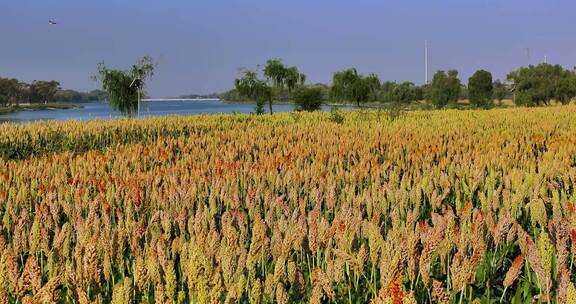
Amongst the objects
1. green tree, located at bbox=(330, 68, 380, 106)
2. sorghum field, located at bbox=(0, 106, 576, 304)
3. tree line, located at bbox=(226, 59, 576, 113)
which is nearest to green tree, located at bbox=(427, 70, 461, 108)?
tree line, located at bbox=(226, 59, 576, 113)

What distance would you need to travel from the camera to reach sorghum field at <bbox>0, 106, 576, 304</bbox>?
188 centimetres

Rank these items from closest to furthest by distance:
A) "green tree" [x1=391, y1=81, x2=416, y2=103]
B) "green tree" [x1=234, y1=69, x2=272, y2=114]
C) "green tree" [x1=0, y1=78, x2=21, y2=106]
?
"green tree" [x1=234, y1=69, x2=272, y2=114]
"green tree" [x1=391, y1=81, x2=416, y2=103]
"green tree" [x1=0, y1=78, x2=21, y2=106]

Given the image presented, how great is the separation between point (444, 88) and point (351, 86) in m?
27.5

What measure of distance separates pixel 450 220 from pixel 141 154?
5.41 metres

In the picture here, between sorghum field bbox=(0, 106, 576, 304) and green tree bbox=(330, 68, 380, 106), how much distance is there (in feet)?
191

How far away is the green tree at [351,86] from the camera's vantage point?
212 feet

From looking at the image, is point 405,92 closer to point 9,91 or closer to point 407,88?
point 407,88

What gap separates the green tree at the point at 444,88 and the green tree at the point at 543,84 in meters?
8.43

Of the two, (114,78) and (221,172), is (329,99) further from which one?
(221,172)

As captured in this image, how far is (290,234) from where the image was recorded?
238 centimetres

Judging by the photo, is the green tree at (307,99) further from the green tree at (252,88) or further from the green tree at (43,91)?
the green tree at (43,91)

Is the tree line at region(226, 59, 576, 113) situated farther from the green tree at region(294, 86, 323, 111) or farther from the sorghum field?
the sorghum field

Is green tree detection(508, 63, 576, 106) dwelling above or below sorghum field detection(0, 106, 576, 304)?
above

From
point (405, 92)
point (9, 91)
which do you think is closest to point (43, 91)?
point (9, 91)
